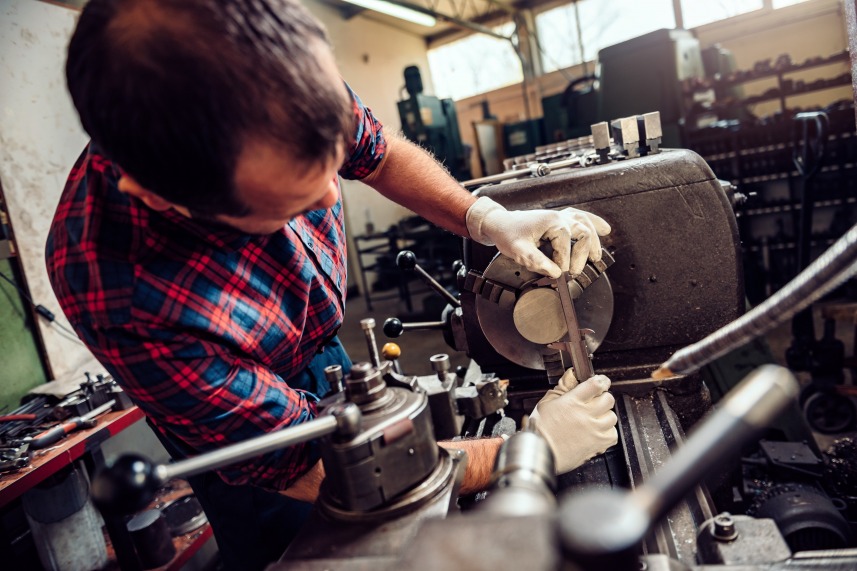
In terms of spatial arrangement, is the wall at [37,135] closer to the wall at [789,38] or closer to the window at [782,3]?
the wall at [789,38]

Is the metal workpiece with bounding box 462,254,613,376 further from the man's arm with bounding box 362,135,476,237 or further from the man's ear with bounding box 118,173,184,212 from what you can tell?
the man's ear with bounding box 118,173,184,212

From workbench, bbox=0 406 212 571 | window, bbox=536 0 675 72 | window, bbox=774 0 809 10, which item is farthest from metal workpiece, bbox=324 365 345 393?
window, bbox=774 0 809 10

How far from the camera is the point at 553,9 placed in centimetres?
721

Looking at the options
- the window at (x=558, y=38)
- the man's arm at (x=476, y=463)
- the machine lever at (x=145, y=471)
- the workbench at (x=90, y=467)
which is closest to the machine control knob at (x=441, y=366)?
the man's arm at (x=476, y=463)

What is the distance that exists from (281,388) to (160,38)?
0.48m

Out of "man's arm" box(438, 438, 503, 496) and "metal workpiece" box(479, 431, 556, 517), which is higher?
"metal workpiece" box(479, 431, 556, 517)

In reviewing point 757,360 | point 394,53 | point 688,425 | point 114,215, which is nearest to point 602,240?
point 688,425

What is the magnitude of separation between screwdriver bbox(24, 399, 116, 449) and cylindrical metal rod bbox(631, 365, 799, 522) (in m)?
1.96

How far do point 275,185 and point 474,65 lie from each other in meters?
7.85

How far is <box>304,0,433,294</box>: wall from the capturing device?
6.52 meters

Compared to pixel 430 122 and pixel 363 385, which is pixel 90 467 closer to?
pixel 363 385

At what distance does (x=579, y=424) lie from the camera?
0.83m

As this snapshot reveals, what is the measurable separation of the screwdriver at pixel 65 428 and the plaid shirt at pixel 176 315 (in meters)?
1.21

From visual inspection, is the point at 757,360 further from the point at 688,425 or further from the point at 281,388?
the point at 281,388
